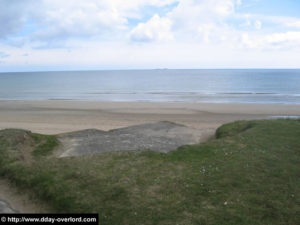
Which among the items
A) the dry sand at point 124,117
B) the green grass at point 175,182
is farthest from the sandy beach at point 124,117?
the green grass at point 175,182

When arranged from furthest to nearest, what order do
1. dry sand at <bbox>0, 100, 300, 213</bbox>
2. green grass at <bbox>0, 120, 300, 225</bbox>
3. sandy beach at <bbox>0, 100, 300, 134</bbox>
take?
sandy beach at <bbox>0, 100, 300, 134</bbox>, dry sand at <bbox>0, 100, 300, 213</bbox>, green grass at <bbox>0, 120, 300, 225</bbox>

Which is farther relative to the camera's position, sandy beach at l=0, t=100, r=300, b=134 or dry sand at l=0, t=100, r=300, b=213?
sandy beach at l=0, t=100, r=300, b=134

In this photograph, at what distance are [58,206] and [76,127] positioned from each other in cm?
1700

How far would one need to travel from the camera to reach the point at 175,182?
8.85 m

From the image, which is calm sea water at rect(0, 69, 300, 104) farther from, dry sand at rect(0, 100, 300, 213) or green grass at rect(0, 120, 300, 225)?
green grass at rect(0, 120, 300, 225)

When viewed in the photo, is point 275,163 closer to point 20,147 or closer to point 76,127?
point 20,147

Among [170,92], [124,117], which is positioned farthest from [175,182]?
[170,92]

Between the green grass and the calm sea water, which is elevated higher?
the calm sea water

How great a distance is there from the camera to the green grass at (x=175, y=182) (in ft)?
23.3

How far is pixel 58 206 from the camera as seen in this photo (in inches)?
305

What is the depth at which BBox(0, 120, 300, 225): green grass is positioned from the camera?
7105 mm

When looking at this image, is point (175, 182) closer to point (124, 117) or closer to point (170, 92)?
point (124, 117)

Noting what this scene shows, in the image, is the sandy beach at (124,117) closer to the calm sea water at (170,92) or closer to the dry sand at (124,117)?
the dry sand at (124,117)

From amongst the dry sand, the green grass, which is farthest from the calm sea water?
the green grass
